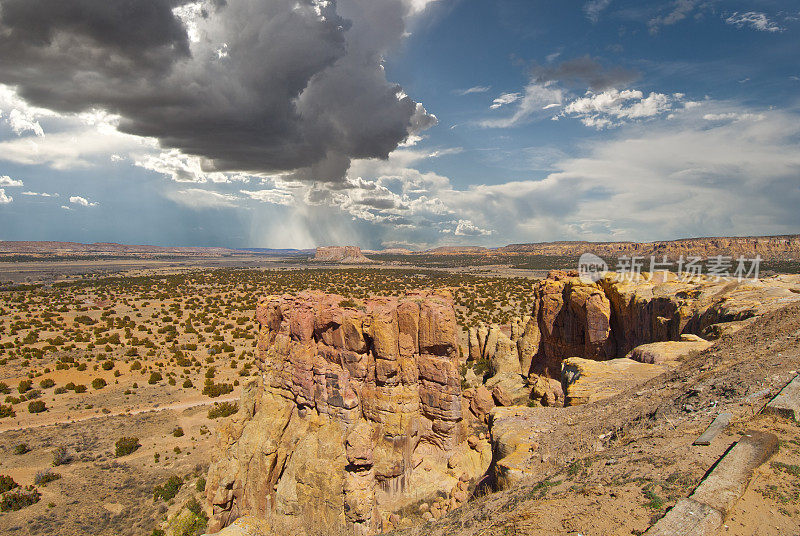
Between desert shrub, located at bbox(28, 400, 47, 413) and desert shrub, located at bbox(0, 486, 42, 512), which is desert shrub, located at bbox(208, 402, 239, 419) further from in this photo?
desert shrub, located at bbox(28, 400, 47, 413)

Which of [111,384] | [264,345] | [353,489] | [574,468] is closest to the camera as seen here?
[574,468]

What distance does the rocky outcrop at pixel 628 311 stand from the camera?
22.2 meters

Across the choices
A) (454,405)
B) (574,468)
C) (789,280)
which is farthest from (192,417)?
(789,280)

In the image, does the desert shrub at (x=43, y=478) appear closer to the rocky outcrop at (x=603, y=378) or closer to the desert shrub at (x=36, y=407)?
the desert shrub at (x=36, y=407)

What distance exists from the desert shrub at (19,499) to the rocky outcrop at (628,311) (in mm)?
38493

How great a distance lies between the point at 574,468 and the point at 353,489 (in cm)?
1058

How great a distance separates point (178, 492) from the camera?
2353 centimetres

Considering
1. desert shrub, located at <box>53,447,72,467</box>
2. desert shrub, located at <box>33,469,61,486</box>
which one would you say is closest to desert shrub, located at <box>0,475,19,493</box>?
desert shrub, located at <box>33,469,61,486</box>

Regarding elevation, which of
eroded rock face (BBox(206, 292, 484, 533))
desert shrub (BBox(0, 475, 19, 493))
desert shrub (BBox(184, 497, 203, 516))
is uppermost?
eroded rock face (BBox(206, 292, 484, 533))

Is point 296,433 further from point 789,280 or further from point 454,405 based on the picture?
point 789,280

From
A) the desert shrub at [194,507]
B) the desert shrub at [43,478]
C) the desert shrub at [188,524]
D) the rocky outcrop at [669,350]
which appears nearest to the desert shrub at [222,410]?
the desert shrub at [43,478]

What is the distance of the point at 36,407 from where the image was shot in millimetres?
34812

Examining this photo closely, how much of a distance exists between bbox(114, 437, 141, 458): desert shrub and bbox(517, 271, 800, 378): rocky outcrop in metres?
35.0

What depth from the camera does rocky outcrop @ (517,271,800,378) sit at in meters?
22.2
